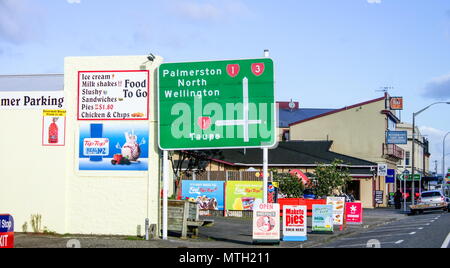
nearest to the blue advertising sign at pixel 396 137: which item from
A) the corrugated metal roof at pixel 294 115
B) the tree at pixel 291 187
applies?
the corrugated metal roof at pixel 294 115

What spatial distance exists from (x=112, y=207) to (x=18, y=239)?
3120 millimetres

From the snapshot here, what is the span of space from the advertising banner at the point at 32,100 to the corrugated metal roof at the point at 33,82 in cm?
39

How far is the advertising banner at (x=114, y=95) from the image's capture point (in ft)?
72.0

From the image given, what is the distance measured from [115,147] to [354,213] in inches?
582

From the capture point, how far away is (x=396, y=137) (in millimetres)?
65500

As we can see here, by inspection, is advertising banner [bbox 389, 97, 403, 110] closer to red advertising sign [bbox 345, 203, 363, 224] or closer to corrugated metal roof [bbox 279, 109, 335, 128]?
corrugated metal roof [bbox 279, 109, 335, 128]

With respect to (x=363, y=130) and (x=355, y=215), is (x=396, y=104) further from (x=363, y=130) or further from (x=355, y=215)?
(x=355, y=215)

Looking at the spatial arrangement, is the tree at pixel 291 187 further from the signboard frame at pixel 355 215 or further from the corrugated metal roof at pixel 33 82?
the corrugated metal roof at pixel 33 82

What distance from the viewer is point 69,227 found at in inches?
864

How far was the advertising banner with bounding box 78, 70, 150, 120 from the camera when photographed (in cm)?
2194

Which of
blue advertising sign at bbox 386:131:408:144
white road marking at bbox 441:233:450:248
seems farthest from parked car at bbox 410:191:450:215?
white road marking at bbox 441:233:450:248

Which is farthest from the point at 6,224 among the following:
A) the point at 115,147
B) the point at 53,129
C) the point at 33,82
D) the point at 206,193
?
the point at 206,193

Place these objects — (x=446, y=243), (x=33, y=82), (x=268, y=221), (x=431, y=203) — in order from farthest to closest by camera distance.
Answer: (x=431, y=203) → (x=33, y=82) → (x=268, y=221) → (x=446, y=243)
